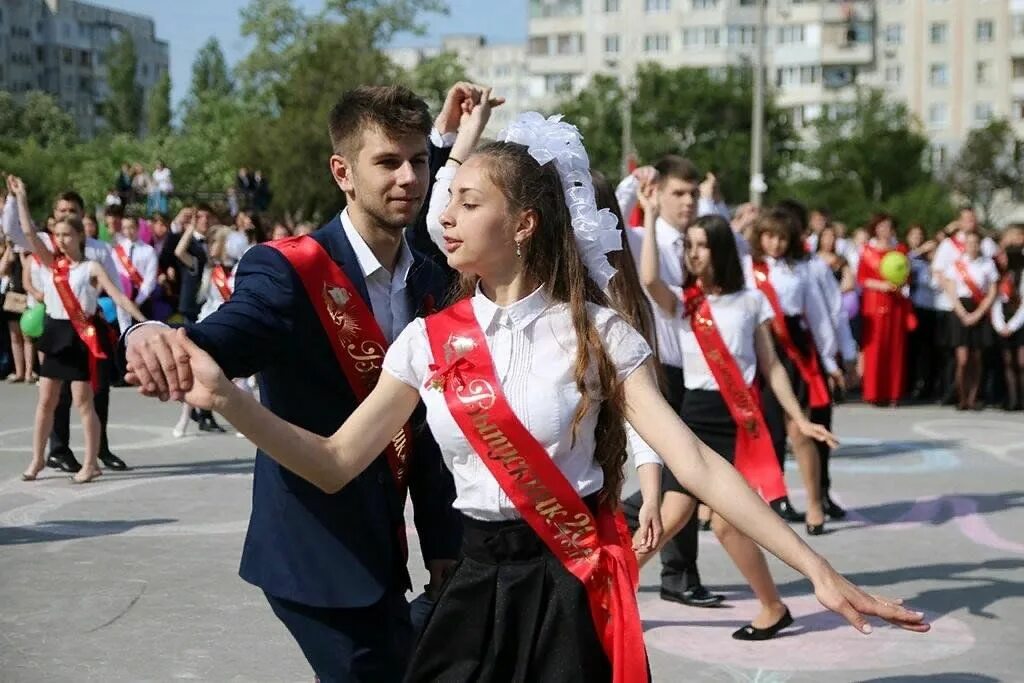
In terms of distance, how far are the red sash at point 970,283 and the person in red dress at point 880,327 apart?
722mm

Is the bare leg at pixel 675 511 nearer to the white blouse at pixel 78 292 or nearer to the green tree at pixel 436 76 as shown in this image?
the white blouse at pixel 78 292

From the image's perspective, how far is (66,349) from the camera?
10.3 m

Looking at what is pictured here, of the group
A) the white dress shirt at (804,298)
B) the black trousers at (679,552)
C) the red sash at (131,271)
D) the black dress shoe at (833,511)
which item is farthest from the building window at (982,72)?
the black trousers at (679,552)

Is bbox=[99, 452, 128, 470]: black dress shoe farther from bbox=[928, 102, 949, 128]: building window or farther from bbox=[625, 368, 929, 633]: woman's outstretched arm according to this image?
bbox=[928, 102, 949, 128]: building window

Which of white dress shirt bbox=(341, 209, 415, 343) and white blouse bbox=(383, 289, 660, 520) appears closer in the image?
white blouse bbox=(383, 289, 660, 520)

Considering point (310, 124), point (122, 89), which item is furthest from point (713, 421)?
point (122, 89)

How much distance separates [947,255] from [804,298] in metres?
7.75

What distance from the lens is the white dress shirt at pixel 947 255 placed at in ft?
54.2

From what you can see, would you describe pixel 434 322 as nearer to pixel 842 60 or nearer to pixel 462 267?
pixel 462 267

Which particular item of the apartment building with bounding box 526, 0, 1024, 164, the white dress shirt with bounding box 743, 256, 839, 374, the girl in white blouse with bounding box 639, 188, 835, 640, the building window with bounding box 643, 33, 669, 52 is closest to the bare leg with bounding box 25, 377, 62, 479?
the white dress shirt with bounding box 743, 256, 839, 374

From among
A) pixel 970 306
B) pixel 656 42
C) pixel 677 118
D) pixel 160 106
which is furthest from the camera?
pixel 160 106

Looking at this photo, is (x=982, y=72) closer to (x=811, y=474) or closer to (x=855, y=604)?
(x=811, y=474)

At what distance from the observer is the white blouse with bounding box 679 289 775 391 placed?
23.3ft

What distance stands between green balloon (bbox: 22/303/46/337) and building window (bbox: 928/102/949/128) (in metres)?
89.4
